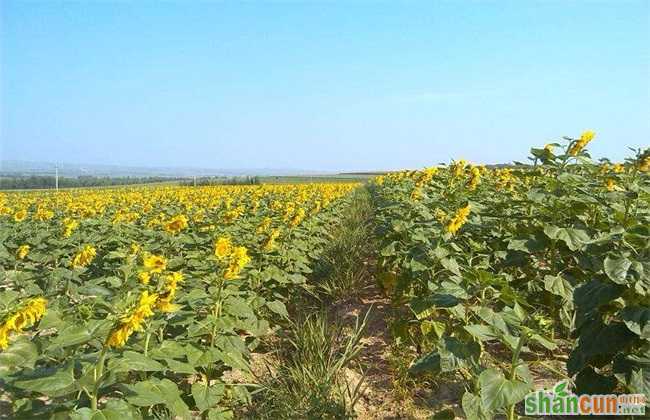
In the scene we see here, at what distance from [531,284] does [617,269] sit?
190cm

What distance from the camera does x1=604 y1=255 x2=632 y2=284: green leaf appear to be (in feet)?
6.66

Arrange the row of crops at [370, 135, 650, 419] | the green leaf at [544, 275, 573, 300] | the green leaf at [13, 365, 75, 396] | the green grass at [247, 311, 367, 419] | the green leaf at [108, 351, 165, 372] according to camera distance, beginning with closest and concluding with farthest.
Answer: the green leaf at [13, 365, 75, 396] → the green leaf at [108, 351, 165, 372] → the row of crops at [370, 135, 650, 419] → the green grass at [247, 311, 367, 419] → the green leaf at [544, 275, 573, 300]

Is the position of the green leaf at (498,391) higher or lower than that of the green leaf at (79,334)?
lower

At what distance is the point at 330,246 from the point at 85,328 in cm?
476

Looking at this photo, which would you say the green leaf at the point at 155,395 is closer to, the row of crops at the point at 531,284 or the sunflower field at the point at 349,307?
the sunflower field at the point at 349,307

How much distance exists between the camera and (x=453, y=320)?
3.66 meters

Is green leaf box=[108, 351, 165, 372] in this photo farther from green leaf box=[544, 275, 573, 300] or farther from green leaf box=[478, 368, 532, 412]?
green leaf box=[544, 275, 573, 300]

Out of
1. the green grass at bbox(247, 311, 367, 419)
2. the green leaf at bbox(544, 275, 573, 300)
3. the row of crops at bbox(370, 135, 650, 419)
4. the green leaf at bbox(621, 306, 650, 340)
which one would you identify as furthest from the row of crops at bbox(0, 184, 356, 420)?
the green leaf at bbox(544, 275, 573, 300)

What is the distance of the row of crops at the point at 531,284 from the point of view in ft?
6.81

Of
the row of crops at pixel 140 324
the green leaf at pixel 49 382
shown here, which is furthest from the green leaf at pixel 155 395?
the green leaf at pixel 49 382

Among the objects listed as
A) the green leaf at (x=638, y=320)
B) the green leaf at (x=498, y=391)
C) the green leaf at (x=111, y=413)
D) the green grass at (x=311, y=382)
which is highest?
the green leaf at (x=638, y=320)

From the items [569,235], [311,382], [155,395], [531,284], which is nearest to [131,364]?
[155,395]

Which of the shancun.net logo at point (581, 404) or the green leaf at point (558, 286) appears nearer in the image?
the shancun.net logo at point (581, 404)

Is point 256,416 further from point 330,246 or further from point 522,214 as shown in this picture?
point 330,246
